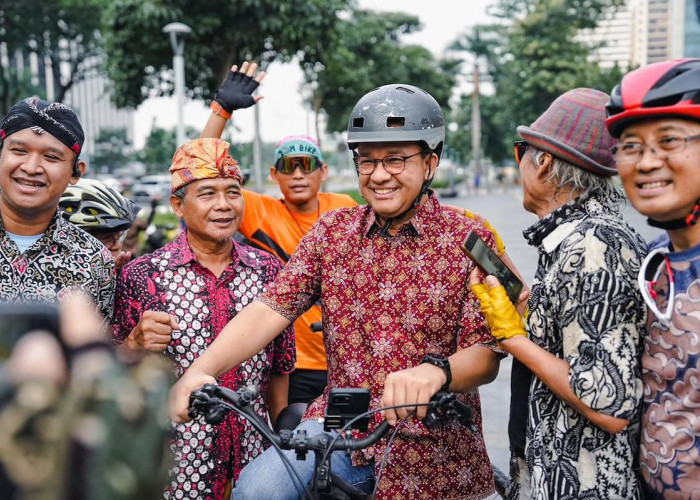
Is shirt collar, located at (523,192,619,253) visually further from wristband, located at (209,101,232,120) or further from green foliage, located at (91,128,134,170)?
green foliage, located at (91,128,134,170)

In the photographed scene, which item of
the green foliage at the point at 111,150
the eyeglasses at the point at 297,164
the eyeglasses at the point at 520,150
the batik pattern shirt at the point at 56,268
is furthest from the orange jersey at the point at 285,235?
the green foliage at the point at 111,150

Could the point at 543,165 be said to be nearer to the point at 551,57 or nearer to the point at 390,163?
the point at 390,163

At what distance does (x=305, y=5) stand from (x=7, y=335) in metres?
12.7

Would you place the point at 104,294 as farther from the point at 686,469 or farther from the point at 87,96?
the point at 87,96

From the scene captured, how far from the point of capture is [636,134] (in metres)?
2.16

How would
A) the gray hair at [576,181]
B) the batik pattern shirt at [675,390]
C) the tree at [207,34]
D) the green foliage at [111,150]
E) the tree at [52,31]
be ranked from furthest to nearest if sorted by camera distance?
1. the green foliage at [111,150]
2. the tree at [52,31]
3. the tree at [207,34]
4. the gray hair at [576,181]
5. the batik pattern shirt at [675,390]

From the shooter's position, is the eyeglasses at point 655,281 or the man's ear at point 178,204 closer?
the eyeglasses at point 655,281

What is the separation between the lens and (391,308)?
8.89 ft

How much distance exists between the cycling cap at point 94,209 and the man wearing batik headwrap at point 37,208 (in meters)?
1.12

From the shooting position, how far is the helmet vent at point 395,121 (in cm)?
279

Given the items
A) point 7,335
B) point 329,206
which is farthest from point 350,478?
point 329,206

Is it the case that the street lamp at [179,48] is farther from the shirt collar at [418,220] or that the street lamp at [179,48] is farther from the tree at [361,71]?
the tree at [361,71]

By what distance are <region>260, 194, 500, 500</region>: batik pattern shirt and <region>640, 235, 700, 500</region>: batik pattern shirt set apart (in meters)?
0.63

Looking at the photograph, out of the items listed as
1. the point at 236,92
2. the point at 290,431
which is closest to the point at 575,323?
the point at 290,431
